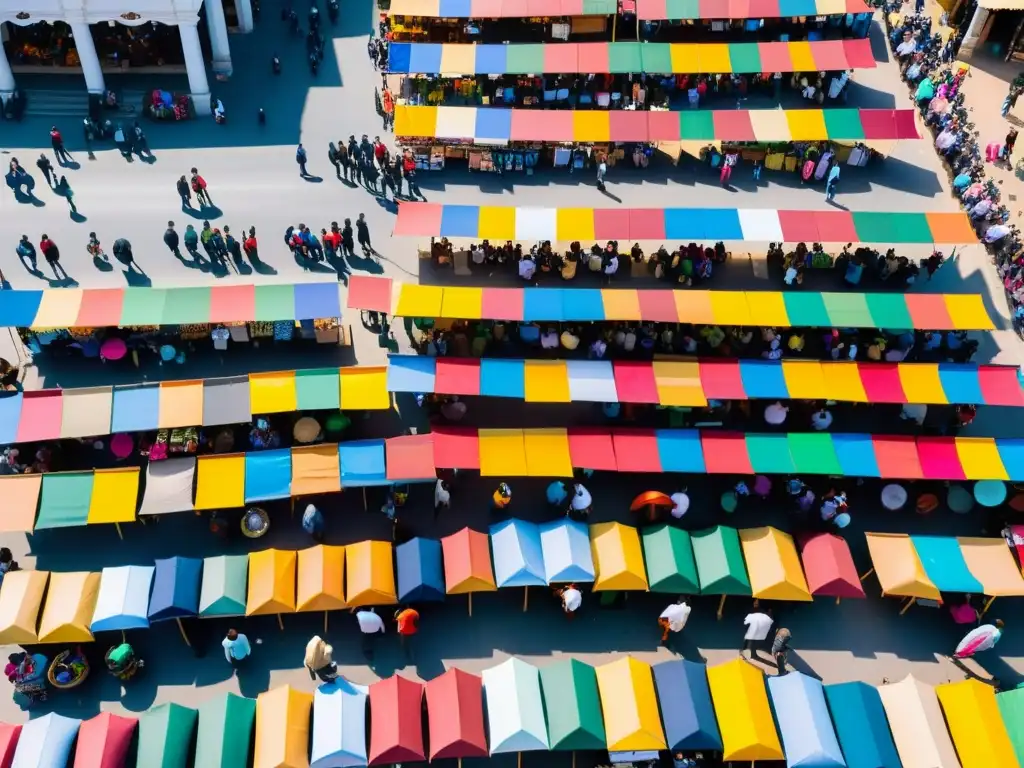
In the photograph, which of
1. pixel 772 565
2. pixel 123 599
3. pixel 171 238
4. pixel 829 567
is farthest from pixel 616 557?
pixel 171 238

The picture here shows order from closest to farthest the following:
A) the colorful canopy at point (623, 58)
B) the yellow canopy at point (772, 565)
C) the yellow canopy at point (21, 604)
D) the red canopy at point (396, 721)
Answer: the red canopy at point (396, 721) → the yellow canopy at point (21, 604) → the yellow canopy at point (772, 565) → the colorful canopy at point (623, 58)

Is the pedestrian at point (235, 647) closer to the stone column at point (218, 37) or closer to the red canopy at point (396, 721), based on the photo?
the red canopy at point (396, 721)

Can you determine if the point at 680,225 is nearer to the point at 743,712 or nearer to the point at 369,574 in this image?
the point at 369,574

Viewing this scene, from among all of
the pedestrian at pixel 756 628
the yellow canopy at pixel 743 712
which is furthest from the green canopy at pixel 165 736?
the pedestrian at pixel 756 628

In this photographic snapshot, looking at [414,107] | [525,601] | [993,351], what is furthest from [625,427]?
[414,107]

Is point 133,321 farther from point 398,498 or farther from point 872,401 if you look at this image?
point 872,401

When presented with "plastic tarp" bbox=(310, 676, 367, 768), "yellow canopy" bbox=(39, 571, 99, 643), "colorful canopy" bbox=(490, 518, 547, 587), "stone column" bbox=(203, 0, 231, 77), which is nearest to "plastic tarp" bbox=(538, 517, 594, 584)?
"colorful canopy" bbox=(490, 518, 547, 587)
